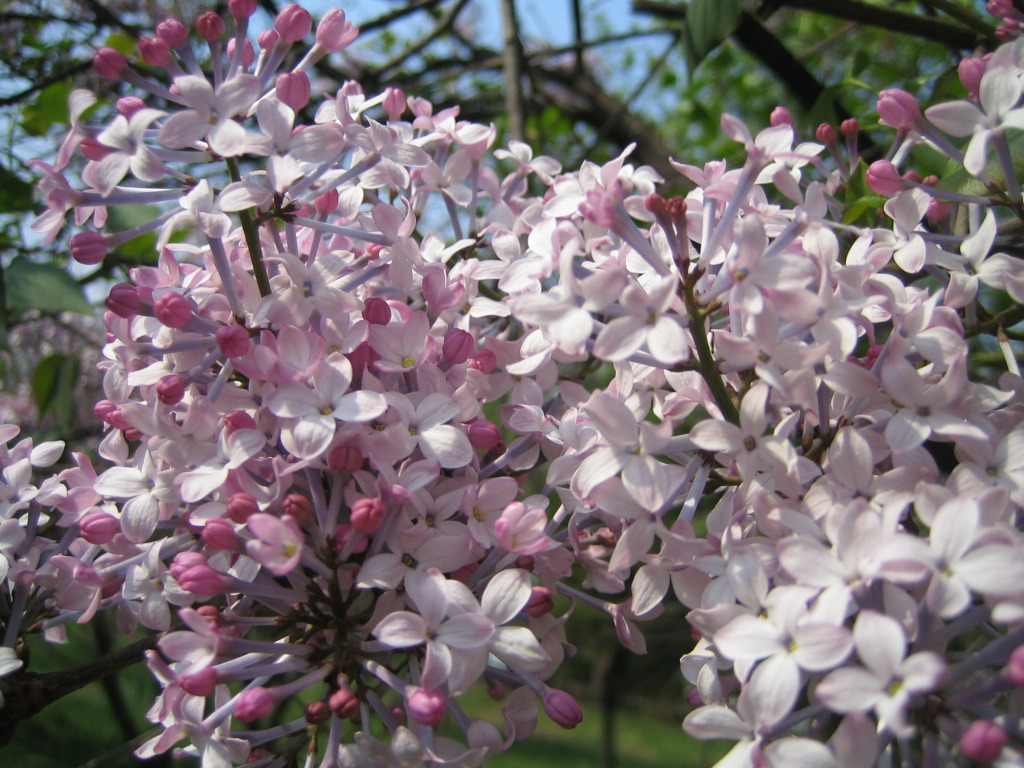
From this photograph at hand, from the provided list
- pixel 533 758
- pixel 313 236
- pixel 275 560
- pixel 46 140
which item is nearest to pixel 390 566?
pixel 275 560

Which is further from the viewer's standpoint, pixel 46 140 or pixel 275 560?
pixel 46 140

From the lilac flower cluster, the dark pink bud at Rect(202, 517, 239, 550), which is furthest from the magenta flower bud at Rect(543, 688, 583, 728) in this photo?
the dark pink bud at Rect(202, 517, 239, 550)

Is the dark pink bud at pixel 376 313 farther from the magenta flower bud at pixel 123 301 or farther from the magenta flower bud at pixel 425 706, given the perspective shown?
the magenta flower bud at pixel 425 706

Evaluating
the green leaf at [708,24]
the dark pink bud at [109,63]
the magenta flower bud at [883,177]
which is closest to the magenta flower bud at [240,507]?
the dark pink bud at [109,63]

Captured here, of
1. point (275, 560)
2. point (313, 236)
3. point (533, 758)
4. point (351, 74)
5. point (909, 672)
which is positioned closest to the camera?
point (909, 672)

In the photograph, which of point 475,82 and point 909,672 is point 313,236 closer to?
point 909,672

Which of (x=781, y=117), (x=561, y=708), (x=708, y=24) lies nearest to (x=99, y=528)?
(x=561, y=708)
